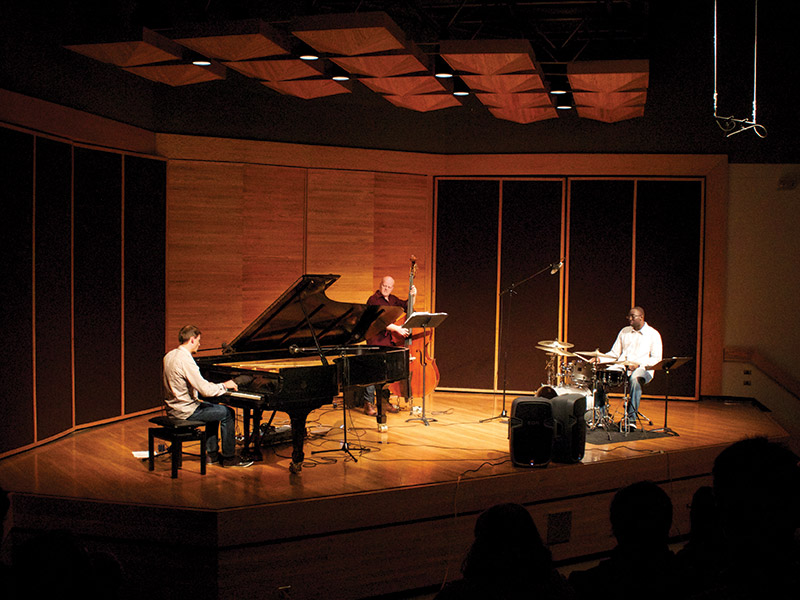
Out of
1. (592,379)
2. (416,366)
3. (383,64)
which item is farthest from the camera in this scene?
(416,366)

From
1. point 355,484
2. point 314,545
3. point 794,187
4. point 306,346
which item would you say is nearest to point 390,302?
point 306,346

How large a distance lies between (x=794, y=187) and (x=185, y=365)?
23.4 ft

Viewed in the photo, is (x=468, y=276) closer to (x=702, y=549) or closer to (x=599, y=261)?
(x=599, y=261)

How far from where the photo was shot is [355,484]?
191 inches

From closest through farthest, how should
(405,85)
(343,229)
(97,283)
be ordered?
(405,85) → (97,283) → (343,229)

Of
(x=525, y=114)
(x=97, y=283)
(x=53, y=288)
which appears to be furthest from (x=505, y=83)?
(x=53, y=288)

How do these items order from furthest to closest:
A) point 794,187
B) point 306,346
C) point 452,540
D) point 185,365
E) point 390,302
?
point 794,187 < point 390,302 < point 306,346 < point 185,365 < point 452,540

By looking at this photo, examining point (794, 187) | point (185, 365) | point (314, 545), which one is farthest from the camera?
point (794, 187)

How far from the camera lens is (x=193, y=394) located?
17.4 ft

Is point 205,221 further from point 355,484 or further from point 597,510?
point 597,510

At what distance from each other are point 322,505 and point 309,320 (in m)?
1.46

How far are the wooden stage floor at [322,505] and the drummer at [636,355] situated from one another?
556 millimetres


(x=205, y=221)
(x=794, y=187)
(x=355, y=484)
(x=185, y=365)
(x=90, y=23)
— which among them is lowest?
(x=355, y=484)

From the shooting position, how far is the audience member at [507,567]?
2.06 metres
